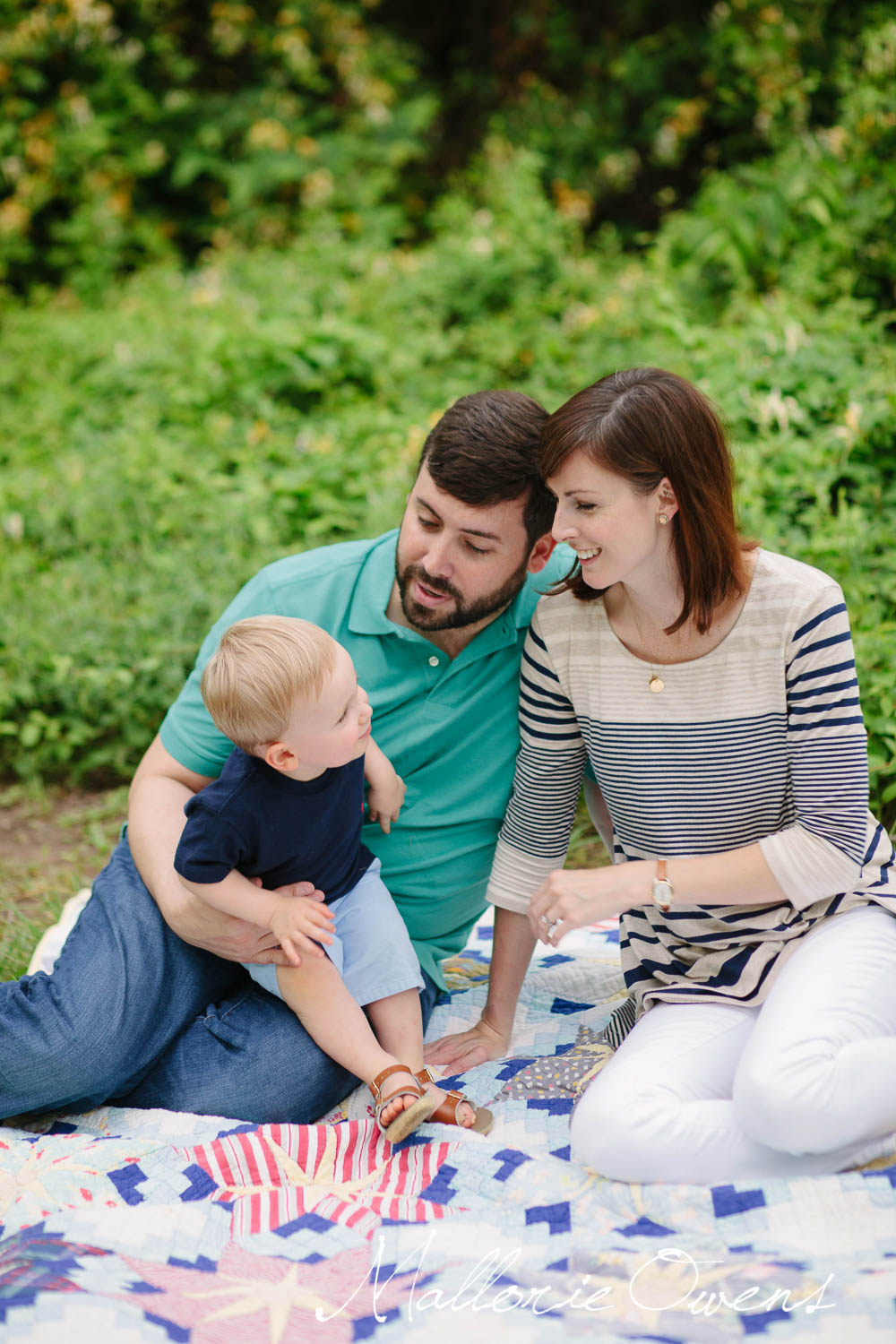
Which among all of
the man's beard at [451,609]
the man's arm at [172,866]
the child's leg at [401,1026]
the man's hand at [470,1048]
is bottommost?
the man's hand at [470,1048]

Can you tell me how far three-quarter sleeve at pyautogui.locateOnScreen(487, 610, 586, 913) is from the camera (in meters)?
2.40

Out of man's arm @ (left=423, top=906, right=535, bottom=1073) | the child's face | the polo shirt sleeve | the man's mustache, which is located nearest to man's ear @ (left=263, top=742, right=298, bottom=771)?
the child's face

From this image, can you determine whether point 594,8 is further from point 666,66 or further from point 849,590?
point 849,590

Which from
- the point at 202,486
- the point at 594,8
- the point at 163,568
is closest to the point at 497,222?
the point at 594,8

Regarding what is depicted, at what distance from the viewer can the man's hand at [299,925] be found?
2.20 meters

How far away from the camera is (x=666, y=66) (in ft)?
26.6

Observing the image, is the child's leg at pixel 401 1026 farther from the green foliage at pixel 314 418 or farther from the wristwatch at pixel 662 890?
the green foliage at pixel 314 418

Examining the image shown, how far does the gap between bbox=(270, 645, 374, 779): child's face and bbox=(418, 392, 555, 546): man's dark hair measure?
42 centimetres

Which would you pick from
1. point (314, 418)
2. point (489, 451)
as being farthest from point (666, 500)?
point (314, 418)

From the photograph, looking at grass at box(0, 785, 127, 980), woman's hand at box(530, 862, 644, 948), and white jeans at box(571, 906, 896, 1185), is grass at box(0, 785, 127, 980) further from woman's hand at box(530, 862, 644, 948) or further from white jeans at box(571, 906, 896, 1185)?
white jeans at box(571, 906, 896, 1185)

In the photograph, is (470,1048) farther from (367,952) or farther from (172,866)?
(172,866)

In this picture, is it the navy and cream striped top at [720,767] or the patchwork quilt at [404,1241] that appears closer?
the patchwork quilt at [404,1241]

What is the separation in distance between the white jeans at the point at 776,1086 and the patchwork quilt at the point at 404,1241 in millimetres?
62

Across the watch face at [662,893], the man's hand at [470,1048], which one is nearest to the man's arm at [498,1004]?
the man's hand at [470,1048]
